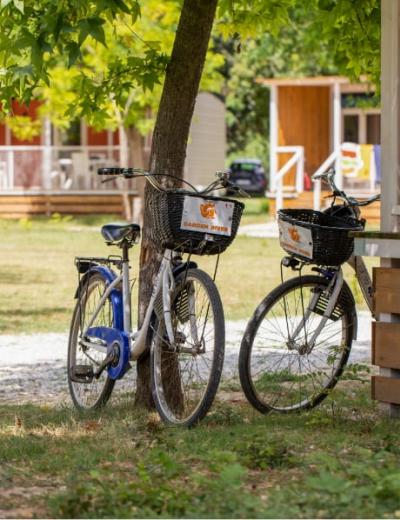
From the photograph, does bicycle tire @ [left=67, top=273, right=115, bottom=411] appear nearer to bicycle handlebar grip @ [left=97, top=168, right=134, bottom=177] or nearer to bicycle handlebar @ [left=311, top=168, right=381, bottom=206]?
bicycle handlebar grip @ [left=97, top=168, right=134, bottom=177]

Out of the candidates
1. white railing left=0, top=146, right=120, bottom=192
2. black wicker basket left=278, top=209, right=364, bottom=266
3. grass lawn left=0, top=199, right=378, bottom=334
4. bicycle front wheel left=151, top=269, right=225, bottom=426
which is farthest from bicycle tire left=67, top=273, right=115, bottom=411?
white railing left=0, top=146, right=120, bottom=192

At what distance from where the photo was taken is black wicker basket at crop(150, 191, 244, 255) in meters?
6.10

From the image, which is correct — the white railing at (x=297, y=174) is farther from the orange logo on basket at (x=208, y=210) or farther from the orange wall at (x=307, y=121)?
the orange logo on basket at (x=208, y=210)

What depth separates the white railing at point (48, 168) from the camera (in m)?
32.4

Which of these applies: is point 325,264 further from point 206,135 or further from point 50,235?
point 206,135

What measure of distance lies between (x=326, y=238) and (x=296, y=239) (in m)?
0.15

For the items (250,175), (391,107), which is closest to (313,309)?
(391,107)

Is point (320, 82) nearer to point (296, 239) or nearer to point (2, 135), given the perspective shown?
point (2, 135)

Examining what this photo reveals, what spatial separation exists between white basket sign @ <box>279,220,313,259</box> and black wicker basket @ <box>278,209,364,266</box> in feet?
0.04

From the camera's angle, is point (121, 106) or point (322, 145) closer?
point (121, 106)

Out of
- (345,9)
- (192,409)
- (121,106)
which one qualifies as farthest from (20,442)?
(345,9)

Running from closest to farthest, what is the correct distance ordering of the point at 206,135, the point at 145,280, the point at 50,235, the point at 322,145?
the point at 145,280
the point at 50,235
the point at 322,145
the point at 206,135

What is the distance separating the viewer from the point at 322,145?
35.3 meters

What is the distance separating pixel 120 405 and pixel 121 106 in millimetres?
1851
